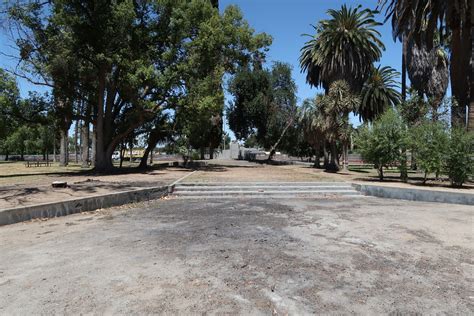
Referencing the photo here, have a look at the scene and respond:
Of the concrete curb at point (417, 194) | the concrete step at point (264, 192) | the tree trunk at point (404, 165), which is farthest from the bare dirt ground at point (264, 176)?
the concrete curb at point (417, 194)

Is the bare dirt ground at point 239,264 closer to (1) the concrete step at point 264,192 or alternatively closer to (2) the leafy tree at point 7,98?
(1) the concrete step at point 264,192

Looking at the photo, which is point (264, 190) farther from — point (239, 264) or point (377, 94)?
point (377, 94)

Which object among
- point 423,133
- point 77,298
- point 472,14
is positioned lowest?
point 77,298

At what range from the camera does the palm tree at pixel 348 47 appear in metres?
27.8

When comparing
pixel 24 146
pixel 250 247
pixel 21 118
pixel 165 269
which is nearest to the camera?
pixel 165 269

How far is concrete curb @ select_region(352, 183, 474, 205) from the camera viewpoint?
1192 centimetres

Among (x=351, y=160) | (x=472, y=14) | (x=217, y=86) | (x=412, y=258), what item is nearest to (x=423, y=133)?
(x=472, y=14)

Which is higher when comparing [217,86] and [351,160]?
[217,86]

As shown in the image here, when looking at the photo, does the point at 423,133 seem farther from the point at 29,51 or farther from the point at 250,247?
the point at 29,51

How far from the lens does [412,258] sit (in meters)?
5.77

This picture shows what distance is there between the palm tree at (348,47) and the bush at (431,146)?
1333 cm

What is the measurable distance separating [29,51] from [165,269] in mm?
19558

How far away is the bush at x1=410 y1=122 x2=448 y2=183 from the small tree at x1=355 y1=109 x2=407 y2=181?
94cm

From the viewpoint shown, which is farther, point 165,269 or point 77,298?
point 165,269
